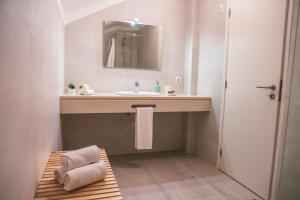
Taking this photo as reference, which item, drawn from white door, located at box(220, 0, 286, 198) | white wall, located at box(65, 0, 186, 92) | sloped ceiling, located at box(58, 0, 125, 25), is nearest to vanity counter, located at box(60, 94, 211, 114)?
white door, located at box(220, 0, 286, 198)

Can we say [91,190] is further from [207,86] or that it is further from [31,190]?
[207,86]

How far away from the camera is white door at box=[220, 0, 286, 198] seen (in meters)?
1.74

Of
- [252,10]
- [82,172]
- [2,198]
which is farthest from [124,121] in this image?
[2,198]

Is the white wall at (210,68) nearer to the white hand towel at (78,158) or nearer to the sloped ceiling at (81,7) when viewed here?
the sloped ceiling at (81,7)

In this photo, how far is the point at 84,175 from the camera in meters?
1.08

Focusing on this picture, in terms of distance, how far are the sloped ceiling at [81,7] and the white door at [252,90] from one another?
1.54 metres

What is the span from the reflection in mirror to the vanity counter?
0.68 meters

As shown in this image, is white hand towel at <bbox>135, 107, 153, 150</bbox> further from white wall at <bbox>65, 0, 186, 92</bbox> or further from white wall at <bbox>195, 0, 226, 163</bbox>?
white wall at <bbox>195, 0, 226, 163</bbox>

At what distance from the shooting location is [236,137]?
215 cm

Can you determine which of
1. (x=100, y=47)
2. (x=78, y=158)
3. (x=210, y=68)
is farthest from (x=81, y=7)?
(x=78, y=158)

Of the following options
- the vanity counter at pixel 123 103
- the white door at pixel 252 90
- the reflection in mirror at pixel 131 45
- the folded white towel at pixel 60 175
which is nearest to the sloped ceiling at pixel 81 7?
the reflection in mirror at pixel 131 45

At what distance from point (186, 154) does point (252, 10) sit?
1991mm

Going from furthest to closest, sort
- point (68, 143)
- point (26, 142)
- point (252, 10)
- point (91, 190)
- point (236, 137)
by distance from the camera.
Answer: point (68, 143), point (236, 137), point (252, 10), point (91, 190), point (26, 142)

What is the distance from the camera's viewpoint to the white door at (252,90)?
1743mm
